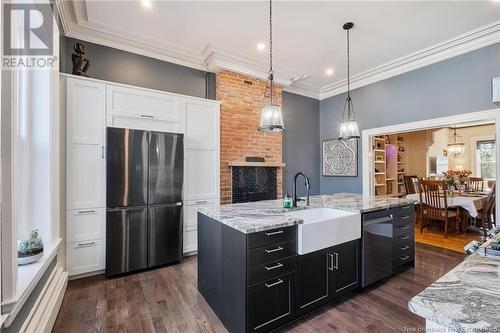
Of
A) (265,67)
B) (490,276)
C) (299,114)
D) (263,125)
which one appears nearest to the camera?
(490,276)

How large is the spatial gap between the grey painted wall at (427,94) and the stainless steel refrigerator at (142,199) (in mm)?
3633

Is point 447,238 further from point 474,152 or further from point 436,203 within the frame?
point 474,152

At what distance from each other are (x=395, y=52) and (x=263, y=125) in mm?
2882

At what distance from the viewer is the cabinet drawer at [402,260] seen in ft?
9.04

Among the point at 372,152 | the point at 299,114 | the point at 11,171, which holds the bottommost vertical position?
the point at 11,171

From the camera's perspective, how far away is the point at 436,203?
445 centimetres

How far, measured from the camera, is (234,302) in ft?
5.83

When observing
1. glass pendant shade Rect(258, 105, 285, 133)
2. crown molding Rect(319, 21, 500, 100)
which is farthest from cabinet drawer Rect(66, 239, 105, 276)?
crown molding Rect(319, 21, 500, 100)

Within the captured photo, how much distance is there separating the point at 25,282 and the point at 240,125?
333 cm

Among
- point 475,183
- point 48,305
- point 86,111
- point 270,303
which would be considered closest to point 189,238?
point 48,305

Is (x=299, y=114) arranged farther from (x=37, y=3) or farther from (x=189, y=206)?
(x=37, y=3)

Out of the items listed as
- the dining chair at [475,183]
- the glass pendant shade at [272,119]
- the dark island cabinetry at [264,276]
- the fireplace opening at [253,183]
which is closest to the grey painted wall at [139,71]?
the fireplace opening at [253,183]

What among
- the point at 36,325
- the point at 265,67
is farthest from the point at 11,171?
the point at 265,67

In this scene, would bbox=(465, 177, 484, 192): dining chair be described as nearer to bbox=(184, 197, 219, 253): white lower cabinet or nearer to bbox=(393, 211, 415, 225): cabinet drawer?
bbox=(393, 211, 415, 225): cabinet drawer
